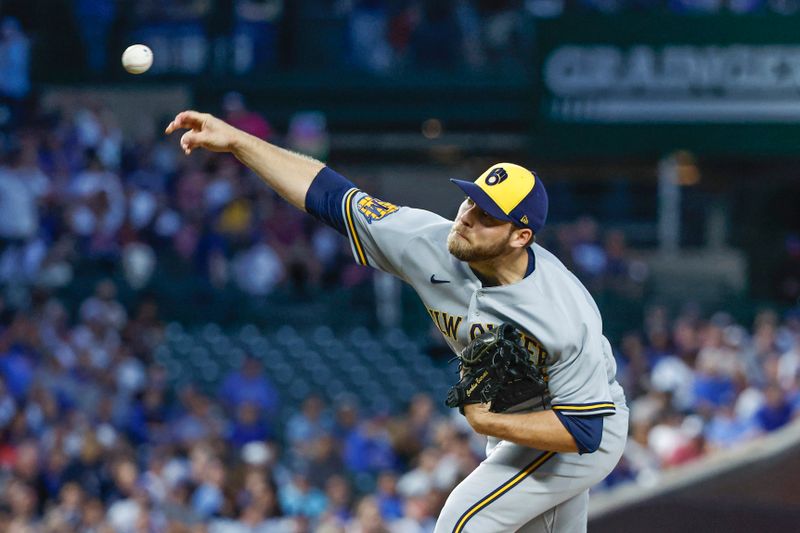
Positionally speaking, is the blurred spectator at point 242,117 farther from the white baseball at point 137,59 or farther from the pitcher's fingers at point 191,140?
→ the pitcher's fingers at point 191,140

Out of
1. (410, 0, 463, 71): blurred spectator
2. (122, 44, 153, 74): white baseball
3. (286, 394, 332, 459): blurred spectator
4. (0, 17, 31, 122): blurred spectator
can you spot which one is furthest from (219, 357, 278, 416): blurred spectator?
(122, 44, 153, 74): white baseball

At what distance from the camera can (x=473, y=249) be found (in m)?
3.47


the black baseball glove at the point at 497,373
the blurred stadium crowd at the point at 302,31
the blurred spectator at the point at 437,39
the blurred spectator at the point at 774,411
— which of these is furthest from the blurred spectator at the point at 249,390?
the black baseball glove at the point at 497,373

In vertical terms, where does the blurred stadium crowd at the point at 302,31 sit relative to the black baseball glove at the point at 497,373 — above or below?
below

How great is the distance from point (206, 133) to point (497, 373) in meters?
1.03

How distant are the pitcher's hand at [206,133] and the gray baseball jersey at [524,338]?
0.36 meters

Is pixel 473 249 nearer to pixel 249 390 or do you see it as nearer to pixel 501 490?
pixel 501 490

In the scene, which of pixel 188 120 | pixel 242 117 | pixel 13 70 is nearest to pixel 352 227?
pixel 188 120

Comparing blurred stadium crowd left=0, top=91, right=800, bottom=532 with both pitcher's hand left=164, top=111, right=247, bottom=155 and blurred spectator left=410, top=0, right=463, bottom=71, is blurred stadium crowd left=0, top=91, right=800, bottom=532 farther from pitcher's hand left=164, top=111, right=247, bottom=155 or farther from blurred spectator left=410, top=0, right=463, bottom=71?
pitcher's hand left=164, top=111, right=247, bottom=155

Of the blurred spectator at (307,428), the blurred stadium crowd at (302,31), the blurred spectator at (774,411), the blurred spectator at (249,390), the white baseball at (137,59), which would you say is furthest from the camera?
the blurred stadium crowd at (302,31)

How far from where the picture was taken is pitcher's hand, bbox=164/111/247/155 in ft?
11.9

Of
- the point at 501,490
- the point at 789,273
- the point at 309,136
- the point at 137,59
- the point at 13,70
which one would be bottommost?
the point at 789,273

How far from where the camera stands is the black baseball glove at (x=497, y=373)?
3367mm

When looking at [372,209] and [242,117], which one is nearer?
[372,209]
